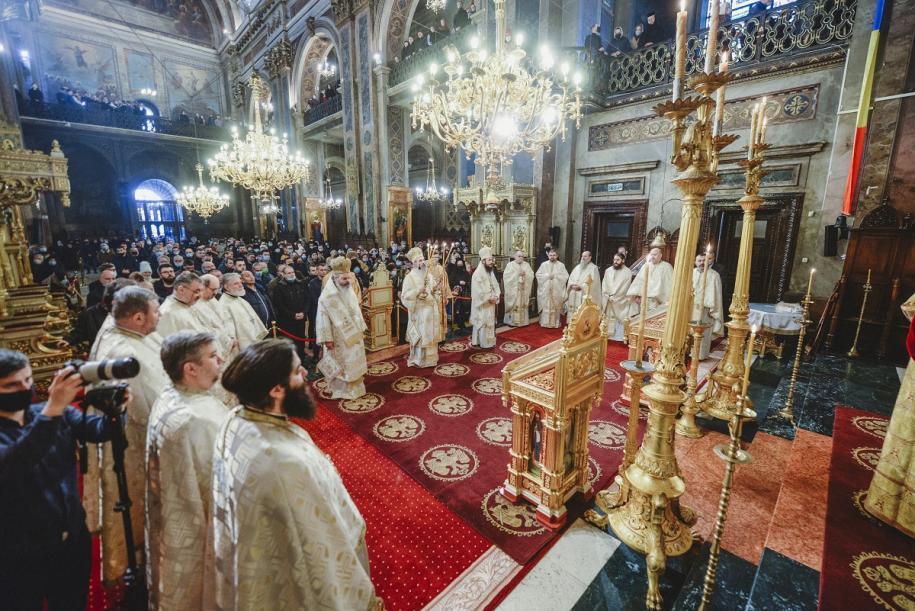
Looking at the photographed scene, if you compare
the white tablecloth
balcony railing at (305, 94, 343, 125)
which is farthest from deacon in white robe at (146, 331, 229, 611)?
balcony railing at (305, 94, 343, 125)

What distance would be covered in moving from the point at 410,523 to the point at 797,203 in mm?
8862

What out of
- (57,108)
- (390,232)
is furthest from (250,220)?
(390,232)

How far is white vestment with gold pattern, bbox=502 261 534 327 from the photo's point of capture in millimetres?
8578

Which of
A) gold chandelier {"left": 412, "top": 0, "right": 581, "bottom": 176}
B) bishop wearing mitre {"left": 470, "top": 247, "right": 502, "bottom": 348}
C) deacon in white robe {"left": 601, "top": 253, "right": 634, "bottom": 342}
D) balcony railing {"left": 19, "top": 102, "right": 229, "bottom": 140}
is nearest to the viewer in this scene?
gold chandelier {"left": 412, "top": 0, "right": 581, "bottom": 176}

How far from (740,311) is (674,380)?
2.58 metres

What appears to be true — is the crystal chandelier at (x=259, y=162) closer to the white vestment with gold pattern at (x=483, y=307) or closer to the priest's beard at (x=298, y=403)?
the white vestment with gold pattern at (x=483, y=307)

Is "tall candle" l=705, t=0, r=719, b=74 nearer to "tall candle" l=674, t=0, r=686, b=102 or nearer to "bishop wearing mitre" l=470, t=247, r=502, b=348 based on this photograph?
"tall candle" l=674, t=0, r=686, b=102

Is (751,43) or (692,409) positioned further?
(751,43)

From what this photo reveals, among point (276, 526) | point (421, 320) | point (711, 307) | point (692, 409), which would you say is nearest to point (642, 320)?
point (692, 409)

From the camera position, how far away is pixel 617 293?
794 centimetres

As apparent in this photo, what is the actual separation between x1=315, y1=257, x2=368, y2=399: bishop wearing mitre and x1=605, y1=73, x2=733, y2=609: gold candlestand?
3.39m

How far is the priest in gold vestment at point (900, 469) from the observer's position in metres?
2.24

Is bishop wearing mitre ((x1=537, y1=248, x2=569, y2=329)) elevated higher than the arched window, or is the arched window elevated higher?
the arched window

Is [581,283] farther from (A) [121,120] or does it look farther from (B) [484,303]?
(A) [121,120]
